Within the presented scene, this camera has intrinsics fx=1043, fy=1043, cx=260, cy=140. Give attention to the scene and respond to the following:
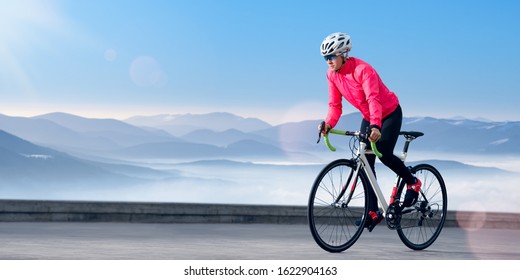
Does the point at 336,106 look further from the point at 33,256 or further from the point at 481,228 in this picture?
the point at 481,228

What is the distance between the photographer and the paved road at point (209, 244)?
977cm

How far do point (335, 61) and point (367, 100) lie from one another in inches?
18.9

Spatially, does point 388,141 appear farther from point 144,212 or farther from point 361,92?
point 144,212

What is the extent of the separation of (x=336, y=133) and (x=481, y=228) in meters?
7.70

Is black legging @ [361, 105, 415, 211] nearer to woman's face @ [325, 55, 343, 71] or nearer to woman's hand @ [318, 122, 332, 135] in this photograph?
woman's hand @ [318, 122, 332, 135]

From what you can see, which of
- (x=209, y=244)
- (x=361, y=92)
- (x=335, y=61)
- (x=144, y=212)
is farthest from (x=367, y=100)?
(x=144, y=212)

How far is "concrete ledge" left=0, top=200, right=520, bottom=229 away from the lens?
577 inches

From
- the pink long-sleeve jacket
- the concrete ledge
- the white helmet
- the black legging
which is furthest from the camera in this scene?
the concrete ledge

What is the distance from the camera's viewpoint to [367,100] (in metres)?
9.85

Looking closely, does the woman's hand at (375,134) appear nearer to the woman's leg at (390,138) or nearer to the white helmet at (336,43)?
the woman's leg at (390,138)

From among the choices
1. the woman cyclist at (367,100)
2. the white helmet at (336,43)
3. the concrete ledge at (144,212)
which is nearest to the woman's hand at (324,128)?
the woman cyclist at (367,100)

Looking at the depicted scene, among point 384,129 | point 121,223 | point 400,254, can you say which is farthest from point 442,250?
point 121,223

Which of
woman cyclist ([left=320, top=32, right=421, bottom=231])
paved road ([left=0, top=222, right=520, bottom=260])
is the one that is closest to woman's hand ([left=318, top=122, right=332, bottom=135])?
woman cyclist ([left=320, top=32, right=421, bottom=231])

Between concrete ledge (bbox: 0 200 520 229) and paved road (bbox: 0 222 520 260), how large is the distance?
413 millimetres
